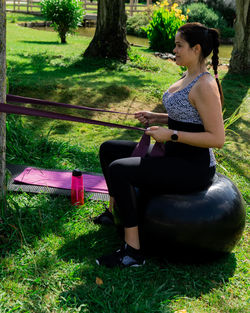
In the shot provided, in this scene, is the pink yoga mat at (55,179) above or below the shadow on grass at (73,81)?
below

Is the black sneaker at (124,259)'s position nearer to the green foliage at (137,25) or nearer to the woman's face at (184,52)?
the woman's face at (184,52)

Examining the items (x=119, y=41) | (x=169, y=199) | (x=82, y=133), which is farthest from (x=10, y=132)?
(x=119, y=41)

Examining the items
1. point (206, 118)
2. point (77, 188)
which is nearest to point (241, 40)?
point (77, 188)

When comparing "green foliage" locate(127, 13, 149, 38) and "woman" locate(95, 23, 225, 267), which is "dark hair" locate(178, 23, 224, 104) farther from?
"green foliage" locate(127, 13, 149, 38)

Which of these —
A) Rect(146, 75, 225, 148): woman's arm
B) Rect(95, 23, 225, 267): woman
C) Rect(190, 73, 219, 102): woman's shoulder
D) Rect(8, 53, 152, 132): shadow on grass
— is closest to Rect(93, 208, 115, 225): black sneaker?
Rect(95, 23, 225, 267): woman

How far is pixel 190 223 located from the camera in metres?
2.78

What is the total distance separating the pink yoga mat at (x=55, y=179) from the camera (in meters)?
4.05

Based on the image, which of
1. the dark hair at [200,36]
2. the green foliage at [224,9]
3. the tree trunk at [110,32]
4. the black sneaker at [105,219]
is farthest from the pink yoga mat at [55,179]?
the green foliage at [224,9]

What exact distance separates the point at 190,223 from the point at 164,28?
10524 mm

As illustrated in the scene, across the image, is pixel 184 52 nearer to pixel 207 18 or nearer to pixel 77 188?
pixel 77 188

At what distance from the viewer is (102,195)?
4016 mm

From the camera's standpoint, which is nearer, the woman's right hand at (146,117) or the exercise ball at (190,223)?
the exercise ball at (190,223)

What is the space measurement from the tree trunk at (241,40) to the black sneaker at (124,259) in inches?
304

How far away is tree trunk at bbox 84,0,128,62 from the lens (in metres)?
8.93
